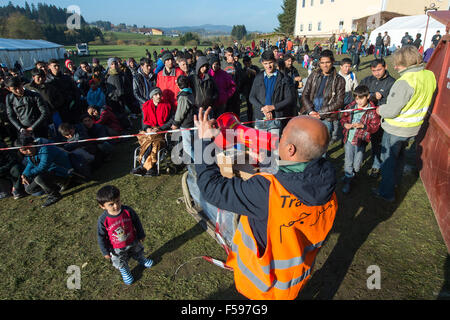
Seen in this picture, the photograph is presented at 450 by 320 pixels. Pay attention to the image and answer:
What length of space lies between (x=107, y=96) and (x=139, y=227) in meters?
6.78

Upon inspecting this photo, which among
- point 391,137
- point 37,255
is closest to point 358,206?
point 391,137

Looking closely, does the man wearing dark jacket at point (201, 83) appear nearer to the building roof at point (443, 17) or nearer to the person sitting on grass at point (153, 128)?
the person sitting on grass at point (153, 128)

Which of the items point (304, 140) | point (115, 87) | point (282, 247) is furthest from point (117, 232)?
point (115, 87)

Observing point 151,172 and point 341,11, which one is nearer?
point 151,172

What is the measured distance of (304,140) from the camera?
1556mm

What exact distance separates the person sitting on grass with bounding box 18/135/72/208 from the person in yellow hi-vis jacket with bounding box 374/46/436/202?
5.65 m

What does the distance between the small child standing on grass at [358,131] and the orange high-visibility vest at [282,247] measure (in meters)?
2.81

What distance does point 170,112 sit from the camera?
18.9 ft

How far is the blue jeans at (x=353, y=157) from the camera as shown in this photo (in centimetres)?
432

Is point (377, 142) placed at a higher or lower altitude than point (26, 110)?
lower

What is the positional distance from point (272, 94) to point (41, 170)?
4562 millimetres

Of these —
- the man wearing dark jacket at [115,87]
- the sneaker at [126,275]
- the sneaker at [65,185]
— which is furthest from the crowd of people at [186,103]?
the sneaker at [126,275]

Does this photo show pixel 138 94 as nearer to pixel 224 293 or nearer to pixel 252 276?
pixel 224 293

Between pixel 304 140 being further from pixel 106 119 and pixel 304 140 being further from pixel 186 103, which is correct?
pixel 106 119
